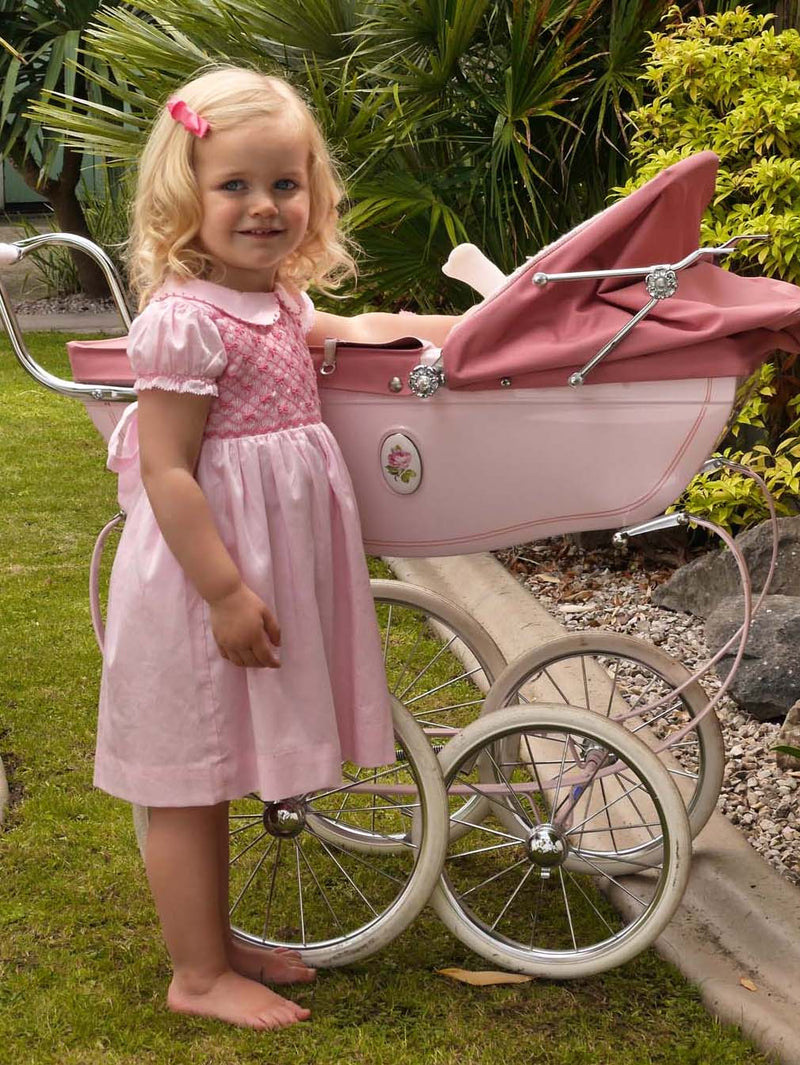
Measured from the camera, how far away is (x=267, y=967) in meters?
2.31

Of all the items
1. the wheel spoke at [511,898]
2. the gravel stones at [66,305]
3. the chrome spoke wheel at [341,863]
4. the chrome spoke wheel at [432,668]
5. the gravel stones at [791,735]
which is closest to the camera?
the chrome spoke wheel at [341,863]

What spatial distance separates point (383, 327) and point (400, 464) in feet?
1.12

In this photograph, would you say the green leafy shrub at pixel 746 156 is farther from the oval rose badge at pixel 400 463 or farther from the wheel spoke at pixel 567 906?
the oval rose badge at pixel 400 463

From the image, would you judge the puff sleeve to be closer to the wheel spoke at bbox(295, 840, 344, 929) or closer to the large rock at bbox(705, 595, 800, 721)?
the wheel spoke at bbox(295, 840, 344, 929)

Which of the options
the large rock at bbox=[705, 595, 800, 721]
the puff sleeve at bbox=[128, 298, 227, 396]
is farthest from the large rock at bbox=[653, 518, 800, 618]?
the puff sleeve at bbox=[128, 298, 227, 396]

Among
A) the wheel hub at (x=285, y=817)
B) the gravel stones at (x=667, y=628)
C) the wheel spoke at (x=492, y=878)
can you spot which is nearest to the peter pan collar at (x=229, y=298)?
the wheel hub at (x=285, y=817)

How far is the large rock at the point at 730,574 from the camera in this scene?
3744 mm

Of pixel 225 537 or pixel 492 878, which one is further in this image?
pixel 492 878

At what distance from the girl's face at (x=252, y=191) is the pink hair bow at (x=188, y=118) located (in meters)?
0.03

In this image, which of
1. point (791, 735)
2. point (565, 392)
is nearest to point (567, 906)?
point (791, 735)

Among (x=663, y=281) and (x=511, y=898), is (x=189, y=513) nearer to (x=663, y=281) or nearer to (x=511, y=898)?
(x=663, y=281)

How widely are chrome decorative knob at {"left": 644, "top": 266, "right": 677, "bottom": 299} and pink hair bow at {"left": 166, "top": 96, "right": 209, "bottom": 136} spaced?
0.69 meters

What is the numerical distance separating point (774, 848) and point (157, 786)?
1.29 meters

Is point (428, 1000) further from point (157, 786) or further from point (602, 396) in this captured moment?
point (602, 396)
